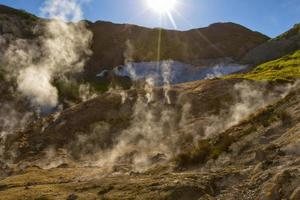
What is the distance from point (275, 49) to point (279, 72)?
40.0 metres

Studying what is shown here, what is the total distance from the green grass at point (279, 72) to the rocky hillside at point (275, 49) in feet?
49.5

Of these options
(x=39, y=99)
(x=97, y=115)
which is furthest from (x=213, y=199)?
(x=39, y=99)

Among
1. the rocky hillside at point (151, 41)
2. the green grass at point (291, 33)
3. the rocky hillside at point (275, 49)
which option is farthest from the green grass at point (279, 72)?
the rocky hillside at point (151, 41)

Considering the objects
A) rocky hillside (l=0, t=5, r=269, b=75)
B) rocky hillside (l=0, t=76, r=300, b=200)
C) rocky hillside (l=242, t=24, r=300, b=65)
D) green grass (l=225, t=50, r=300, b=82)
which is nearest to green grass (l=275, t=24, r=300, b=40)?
rocky hillside (l=242, t=24, r=300, b=65)

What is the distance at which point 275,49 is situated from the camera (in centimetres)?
9944

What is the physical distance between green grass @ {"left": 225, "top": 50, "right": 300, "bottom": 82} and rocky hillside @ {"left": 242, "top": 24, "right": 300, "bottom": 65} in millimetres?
15079

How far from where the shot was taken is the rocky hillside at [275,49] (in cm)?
9693

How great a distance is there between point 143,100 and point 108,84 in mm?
52093

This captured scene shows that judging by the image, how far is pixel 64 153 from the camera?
4309 cm

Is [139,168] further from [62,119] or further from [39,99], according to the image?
[39,99]

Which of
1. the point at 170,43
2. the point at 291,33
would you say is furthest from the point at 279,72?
the point at 170,43

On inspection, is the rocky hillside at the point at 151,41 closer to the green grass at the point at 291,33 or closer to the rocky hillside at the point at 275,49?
the rocky hillside at the point at 275,49

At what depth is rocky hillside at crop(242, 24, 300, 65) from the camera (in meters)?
96.9

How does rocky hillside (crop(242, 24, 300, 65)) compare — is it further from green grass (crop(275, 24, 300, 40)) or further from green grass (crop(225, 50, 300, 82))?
green grass (crop(225, 50, 300, 82))
